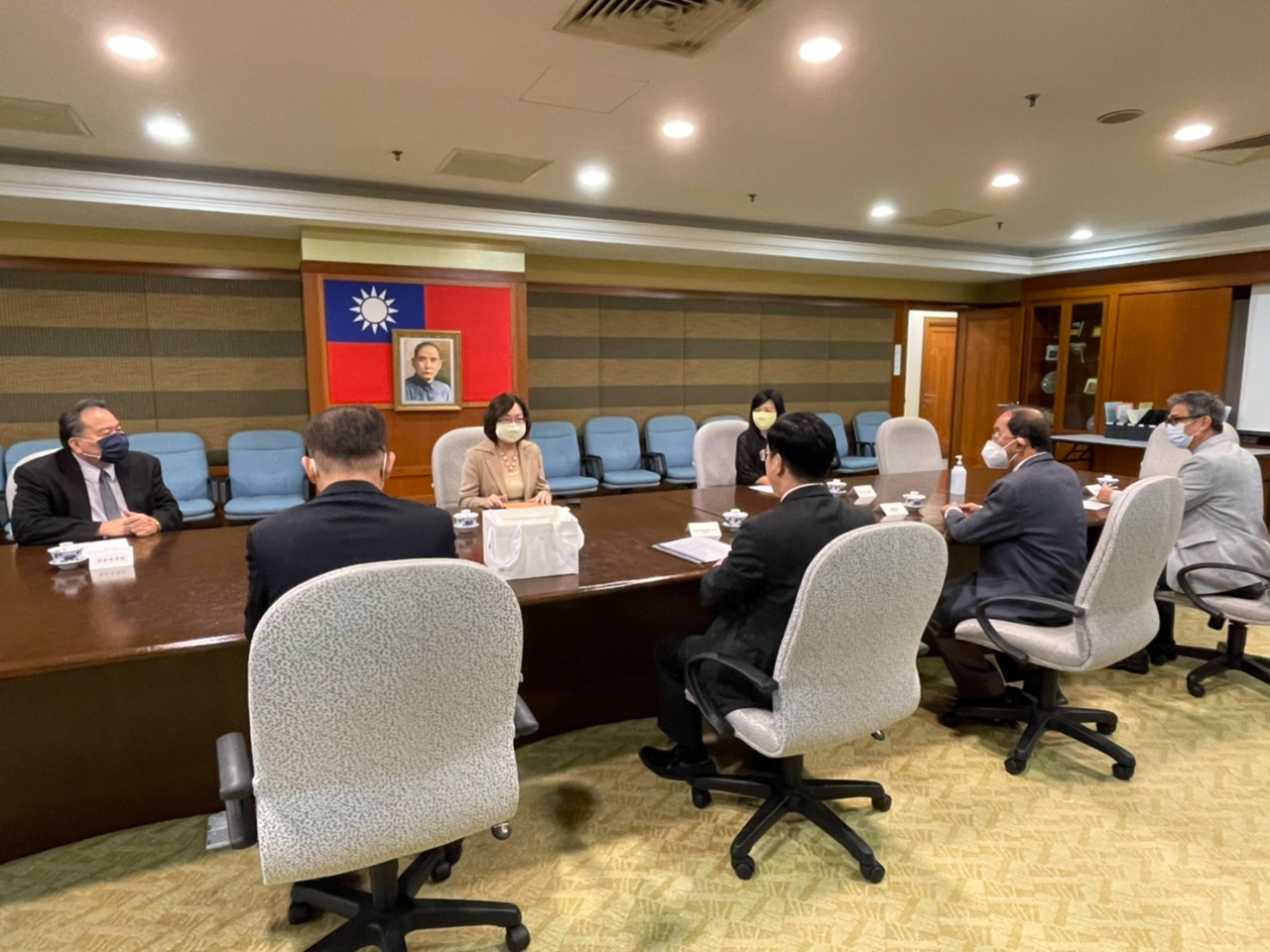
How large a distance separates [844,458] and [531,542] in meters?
5.64

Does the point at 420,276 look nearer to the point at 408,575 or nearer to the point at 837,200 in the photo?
the point at 837,200

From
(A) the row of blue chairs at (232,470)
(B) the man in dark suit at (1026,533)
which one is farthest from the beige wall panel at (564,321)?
(B) the man in dark suit at (1026,533)

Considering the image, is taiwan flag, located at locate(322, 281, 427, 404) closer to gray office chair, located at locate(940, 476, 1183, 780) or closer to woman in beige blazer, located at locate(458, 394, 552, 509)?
woman in beige blazer, located at locate(458, 394, 552, 509)

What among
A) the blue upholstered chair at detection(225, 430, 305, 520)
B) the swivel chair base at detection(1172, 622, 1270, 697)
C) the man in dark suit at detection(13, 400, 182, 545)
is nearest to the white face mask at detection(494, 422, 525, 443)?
the man in dark suit at detection(13, 400, 182, 545)

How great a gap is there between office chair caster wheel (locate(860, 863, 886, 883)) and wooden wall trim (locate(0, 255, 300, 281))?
5243 mm

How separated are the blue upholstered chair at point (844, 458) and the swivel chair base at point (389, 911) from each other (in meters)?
5.74

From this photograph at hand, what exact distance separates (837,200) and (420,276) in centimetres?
297

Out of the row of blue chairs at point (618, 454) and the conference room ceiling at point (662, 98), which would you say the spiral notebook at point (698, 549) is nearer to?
the conference room ceiling at point (662, 98)

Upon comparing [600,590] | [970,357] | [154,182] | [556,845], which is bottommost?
[556,845]

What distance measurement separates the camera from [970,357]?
822cm

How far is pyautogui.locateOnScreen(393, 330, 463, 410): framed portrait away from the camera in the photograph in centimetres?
533

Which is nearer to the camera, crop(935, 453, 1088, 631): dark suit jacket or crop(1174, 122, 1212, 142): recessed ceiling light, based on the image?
crop(935, 453, 1088, 631): dark suit jacket

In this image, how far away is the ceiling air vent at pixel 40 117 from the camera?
3.21m

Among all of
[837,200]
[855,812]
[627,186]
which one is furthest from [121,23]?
[837,200]
